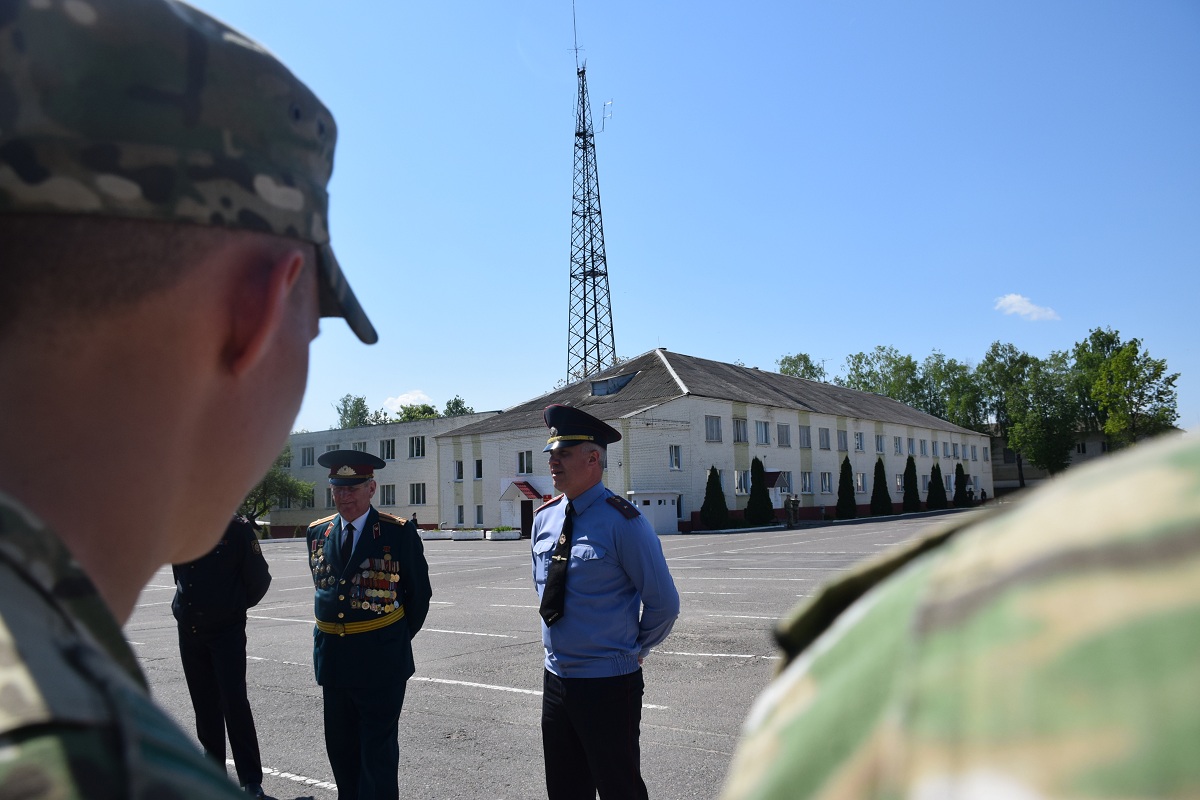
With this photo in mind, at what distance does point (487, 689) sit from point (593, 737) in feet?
13.7

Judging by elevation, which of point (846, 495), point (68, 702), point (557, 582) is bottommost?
point (846, 495)

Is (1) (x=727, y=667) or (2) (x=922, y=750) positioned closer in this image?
(2) (x=922, y=750)

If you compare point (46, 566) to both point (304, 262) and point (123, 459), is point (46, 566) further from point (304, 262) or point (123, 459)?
point (304, 262)

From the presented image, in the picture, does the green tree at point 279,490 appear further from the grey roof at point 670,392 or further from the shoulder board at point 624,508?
the shoulder board at point 624,508

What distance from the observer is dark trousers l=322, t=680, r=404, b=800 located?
5246 mm

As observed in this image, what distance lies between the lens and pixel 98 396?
91 centimetres

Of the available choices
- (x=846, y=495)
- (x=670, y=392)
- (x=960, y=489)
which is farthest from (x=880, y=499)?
(x=670, y=392)

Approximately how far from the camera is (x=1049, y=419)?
8550cm

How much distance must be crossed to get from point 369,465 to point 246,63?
5855 mm

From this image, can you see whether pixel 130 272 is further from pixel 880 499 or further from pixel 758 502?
pixel 880 499

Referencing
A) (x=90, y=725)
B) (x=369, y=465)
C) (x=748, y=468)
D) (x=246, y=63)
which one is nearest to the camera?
(x=90, y=725)

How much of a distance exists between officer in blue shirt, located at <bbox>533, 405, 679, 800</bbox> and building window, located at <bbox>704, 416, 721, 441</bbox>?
40916mm

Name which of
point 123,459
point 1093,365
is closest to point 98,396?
point 123,459

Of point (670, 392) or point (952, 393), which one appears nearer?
point (670, 392)
